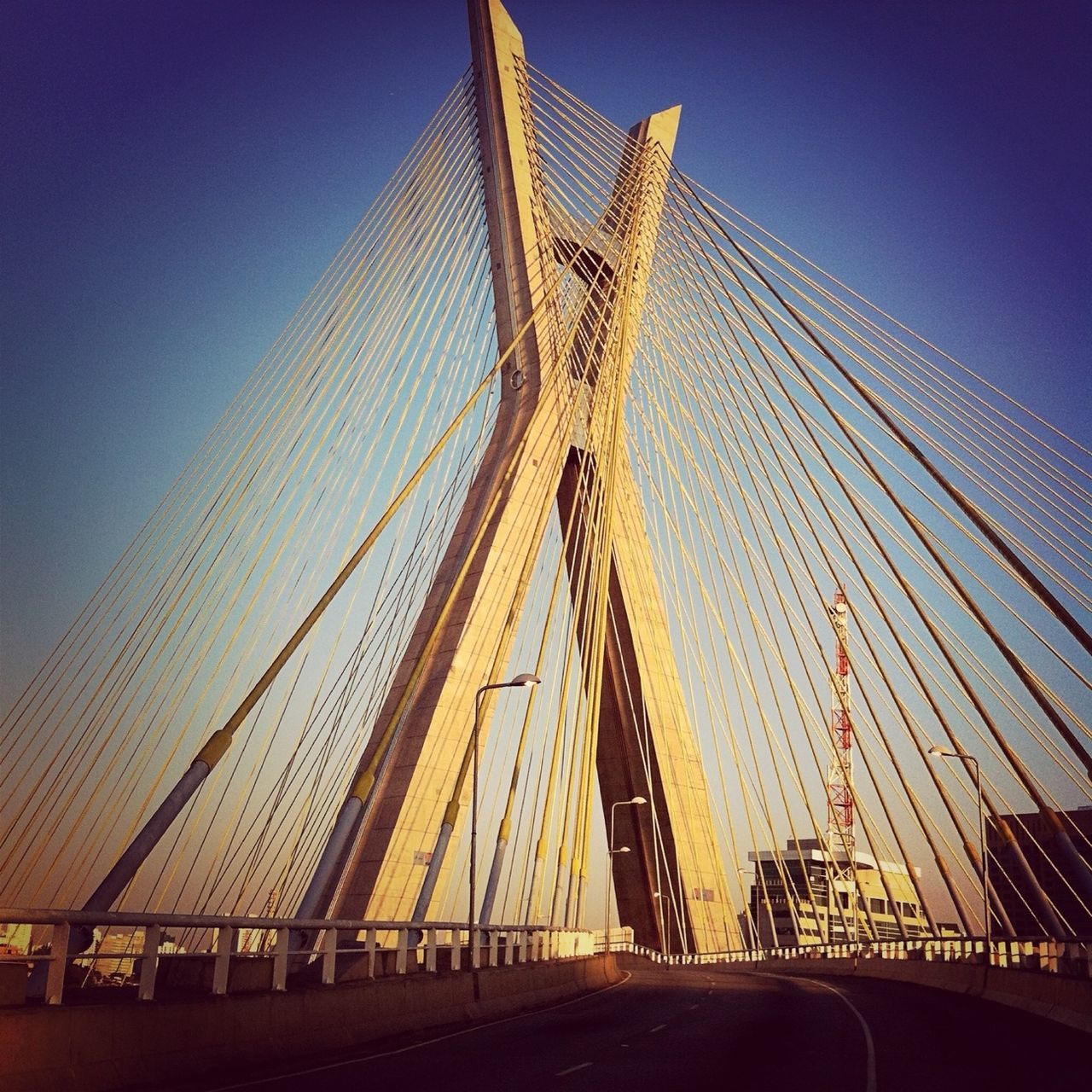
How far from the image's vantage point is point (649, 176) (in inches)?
1363

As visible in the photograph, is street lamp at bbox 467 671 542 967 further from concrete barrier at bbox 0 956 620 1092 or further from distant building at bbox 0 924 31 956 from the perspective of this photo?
distant building at bbox 0 924 31 956

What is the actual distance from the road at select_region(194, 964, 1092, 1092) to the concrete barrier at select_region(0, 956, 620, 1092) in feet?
1.63

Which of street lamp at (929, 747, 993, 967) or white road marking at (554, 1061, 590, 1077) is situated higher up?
street lamp at (929, 747, 993, 967)

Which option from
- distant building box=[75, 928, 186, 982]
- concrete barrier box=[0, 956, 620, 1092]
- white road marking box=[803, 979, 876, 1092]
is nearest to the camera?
concrete barrier box=[0, 956, 620, 1092]

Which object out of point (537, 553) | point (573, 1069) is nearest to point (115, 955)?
point (573, 1069)

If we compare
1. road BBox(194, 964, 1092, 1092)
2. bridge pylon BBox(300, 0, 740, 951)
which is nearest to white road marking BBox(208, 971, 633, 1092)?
road BBox(194, 964, 1092, 1092)

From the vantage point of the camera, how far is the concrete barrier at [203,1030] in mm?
8531

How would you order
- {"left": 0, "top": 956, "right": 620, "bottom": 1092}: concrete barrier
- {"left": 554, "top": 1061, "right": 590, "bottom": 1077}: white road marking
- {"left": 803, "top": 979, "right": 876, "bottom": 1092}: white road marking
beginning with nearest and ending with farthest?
{"left": 0, "top": 956, "right": 620, "bottom": 1092}: concrete barrier
{"left": 803, "top": 979, "right": 876, "bottom": 1092}: white road marking
{"left": 554, "top": 1061, "right": 590, "bottom": 1077}: white road marking

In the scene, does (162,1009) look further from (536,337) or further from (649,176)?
(649,176)

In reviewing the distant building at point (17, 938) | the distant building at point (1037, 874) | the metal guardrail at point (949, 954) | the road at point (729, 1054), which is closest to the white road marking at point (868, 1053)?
the road at point (729, 1054)

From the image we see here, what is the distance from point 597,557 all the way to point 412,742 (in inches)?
260

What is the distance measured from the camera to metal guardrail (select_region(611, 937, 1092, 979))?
21.4m

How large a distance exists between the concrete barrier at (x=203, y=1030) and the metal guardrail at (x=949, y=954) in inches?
407

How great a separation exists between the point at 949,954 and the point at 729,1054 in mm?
24909
